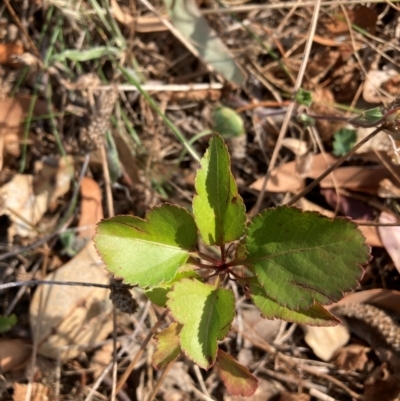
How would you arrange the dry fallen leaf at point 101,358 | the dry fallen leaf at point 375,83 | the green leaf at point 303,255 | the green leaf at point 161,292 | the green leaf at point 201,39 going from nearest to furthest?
the green leaf at point 303,255
the green leaf at point 161,292
the dry fallen leaf at point 101,358
the dry fallen leaf at point 375,83
the green leaf at point 201,39

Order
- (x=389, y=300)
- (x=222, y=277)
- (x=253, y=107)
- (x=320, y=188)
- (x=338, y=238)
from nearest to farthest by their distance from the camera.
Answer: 1. (x=338, y=238)
2. (x=222, y=277)
3. (x=389, y=300)
4. (x=320, y=188)
5. (x=253, y=107)

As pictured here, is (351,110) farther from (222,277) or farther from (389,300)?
(222,277)

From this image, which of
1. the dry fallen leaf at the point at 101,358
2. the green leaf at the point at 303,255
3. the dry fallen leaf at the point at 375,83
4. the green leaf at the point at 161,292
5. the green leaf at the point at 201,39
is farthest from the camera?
the green leaf at the point at 201,39

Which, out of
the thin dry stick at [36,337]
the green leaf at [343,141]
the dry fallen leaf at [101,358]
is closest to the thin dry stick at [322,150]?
the green leaf at [343,141]

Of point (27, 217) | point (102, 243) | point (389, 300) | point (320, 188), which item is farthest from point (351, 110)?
point (27, 217)

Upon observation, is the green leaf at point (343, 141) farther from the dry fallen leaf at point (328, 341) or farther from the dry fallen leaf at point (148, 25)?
the dry fallen leaf at point (148, 25)

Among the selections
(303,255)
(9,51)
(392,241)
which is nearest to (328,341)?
(392,241)

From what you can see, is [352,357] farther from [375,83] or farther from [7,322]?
[7,322]
